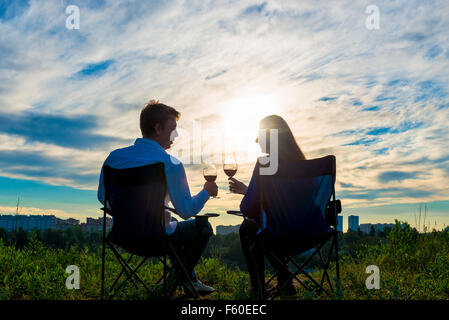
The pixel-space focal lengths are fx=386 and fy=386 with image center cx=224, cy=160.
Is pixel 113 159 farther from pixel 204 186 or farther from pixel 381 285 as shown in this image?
pixel 381 285

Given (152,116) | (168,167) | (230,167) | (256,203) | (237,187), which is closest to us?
(168,167)

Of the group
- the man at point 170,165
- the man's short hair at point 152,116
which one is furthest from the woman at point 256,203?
the man's short hair at point 152,116

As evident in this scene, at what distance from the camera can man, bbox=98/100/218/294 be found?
312 cm

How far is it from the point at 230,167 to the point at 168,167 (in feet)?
2.69

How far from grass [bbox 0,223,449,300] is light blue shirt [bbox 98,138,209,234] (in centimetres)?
73

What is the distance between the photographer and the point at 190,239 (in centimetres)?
338

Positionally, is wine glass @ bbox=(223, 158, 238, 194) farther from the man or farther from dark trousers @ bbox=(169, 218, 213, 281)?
dark trousers @ bbox=(169, 218, 213, 281)

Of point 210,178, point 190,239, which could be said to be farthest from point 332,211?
point 190,239

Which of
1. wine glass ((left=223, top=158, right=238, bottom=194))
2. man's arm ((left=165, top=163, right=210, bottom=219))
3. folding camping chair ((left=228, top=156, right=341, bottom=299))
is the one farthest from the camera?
wine glass ((left=223, top=158, right=238, bottom=194))

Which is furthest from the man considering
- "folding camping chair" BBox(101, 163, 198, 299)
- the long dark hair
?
the long dark hair

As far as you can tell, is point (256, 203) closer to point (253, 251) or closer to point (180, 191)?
point (253, 251)

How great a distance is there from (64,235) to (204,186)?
13.4 ft

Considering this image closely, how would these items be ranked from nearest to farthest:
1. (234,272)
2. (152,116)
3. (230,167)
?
(152,116)
(230,167)
(234,272)

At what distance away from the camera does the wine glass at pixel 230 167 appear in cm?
368
